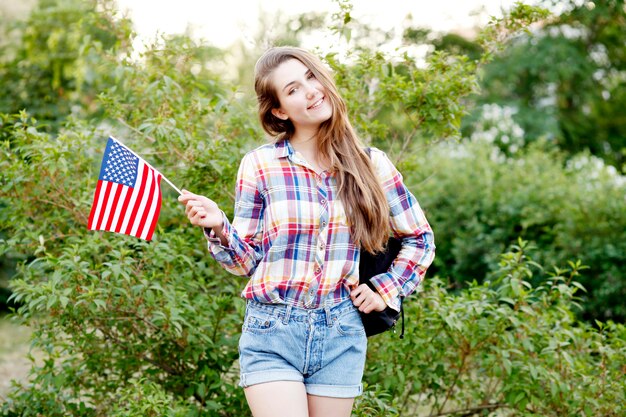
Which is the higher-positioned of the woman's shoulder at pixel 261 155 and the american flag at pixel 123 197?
the woman's shoulder at pixel 261 155

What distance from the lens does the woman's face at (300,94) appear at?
2.55 metres

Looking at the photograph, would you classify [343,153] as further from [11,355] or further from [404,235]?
[11,355]

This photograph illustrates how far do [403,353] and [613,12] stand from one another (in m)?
12.5

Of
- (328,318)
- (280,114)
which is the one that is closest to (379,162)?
(280,114)

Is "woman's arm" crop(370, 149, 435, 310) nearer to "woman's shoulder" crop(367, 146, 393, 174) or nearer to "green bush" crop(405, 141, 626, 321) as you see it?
"woman's shoulder" crop(367, 146, 393, 174)

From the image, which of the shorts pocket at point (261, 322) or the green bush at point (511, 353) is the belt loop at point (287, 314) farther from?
the green bush at point (511, 353)

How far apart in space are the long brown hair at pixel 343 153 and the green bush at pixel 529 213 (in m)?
2.86

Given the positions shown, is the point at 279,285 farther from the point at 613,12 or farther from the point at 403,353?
the point at 613,12

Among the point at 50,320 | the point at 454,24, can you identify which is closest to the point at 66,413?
the point at 50,320

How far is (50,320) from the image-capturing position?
12.4 ft

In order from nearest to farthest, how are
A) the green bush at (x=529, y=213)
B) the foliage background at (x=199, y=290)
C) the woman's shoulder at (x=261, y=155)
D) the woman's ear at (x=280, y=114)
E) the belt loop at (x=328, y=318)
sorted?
the belt loop at (x=328, y=318) → the woman's shoulder at (x=261, y=155) → the woman's ear at (x=280, y=114) → the foliage background at (x=199, y=290) → the green bush at (x=529, y=213)

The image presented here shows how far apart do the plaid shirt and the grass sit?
389cm

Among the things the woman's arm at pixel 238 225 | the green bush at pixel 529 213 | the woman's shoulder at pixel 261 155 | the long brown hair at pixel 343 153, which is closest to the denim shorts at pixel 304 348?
the woman's arm at pixel 238 225

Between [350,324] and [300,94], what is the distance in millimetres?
786
